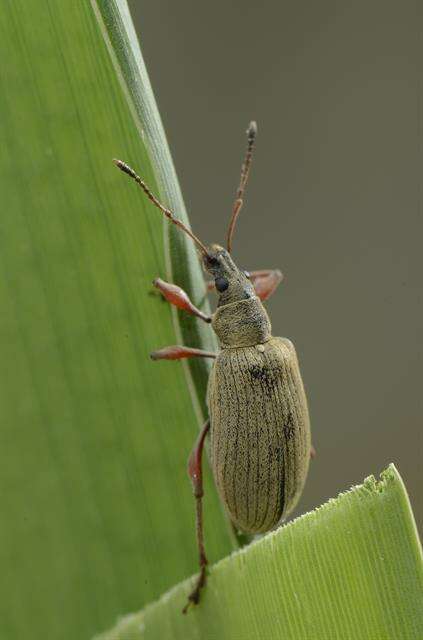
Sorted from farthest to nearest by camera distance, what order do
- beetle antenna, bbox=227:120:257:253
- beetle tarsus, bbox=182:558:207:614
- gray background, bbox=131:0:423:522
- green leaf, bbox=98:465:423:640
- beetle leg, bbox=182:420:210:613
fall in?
gray background, bbox=131:0:423:522 < beetle antenna, bbox=227:120:257:253 < beetle leg, bbox=182:420:210:613 < beetle tarsus, bbox=182:558:207:614 < green leaf, bbox=98:465:423:640

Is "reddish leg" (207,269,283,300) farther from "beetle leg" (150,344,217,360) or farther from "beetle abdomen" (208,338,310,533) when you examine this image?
"beetle leg" (150,344,217,360)

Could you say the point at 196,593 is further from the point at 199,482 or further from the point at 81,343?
the point at 81,343

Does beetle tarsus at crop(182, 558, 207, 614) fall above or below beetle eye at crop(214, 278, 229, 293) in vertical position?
below

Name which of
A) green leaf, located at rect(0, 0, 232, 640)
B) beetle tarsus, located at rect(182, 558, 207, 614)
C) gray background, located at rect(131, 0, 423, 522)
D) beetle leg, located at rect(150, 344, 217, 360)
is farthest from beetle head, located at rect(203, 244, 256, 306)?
gray background, located at rect(131, 0, 423, 522)

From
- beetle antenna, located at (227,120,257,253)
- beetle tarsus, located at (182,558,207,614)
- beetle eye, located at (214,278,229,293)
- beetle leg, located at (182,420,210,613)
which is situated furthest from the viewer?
beetle eye, located at (214,278,229,293)

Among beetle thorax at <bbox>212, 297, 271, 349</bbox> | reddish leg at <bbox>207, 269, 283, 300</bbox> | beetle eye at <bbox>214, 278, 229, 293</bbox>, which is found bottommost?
beetle thorax at <bbox>212, 297, 271, 349</bbox>

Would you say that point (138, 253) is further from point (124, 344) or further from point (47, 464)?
point (47, 464)

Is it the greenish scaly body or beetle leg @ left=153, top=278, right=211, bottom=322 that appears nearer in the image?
beetle leg @ left=153, top=278, right=211, bottom=322

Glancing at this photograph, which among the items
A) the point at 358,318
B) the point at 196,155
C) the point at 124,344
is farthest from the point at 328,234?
the point at 124,344
